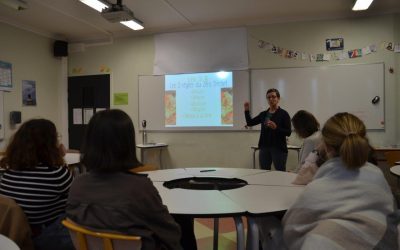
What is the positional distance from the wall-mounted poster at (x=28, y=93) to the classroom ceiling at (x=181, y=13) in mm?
850

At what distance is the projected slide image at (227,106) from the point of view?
5.10 metres

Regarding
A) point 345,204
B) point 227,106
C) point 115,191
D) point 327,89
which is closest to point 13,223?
point 115,191

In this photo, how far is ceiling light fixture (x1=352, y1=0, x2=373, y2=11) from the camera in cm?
400

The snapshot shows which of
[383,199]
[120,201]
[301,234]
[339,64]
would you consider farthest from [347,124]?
[339,64]

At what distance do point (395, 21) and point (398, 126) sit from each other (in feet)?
4.67

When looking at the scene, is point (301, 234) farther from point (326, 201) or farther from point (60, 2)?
point (60, 2)

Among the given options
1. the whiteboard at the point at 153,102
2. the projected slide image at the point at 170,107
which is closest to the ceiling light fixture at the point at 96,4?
the whiteboard at the point at 153,102

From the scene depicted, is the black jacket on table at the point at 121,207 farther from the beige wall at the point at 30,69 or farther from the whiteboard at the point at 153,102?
the beige wall at the point at 30,69

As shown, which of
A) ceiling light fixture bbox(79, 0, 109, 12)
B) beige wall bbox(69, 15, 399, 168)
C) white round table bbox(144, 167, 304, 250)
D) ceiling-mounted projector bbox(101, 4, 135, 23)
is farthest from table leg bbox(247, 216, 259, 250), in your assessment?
beige wall bbox(69, 15, 399, 168)

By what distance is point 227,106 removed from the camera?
5.12 meters

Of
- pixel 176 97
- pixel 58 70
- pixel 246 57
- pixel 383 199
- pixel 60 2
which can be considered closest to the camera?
pixel 383 199

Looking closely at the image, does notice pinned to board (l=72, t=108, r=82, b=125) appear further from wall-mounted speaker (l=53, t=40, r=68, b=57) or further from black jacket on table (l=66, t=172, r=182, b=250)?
black jacket on table (l=66, t=172, r=182, b=250)

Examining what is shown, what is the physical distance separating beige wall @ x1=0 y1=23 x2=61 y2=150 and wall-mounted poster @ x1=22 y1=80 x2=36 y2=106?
6cm

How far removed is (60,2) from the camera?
4.19 meters
